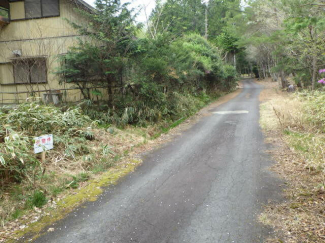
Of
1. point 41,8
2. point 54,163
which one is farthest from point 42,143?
point 41,8

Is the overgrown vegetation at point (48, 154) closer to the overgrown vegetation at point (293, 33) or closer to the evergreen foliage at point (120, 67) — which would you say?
the evergreen foliage at point (120, 67)

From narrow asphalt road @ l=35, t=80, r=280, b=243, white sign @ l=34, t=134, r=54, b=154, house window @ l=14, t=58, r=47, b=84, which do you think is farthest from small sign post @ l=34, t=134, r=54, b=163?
house window @ l=14, t=58, r=47, b=84

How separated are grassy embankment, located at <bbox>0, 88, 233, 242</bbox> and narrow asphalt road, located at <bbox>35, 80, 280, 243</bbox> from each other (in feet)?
1.49

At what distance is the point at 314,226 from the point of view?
3762 mm

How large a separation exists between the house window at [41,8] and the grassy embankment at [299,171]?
37.2ft

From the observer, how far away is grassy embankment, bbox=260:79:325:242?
148 inches

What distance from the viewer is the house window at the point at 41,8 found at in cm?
1223

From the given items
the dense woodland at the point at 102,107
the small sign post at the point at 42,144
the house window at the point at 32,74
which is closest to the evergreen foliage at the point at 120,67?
the dense woodland at the point at 102,107

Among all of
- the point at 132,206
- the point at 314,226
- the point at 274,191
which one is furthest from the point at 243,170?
the point at 132,206

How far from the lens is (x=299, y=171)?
234 inches

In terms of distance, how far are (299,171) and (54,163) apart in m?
5.87

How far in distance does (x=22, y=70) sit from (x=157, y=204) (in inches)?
444

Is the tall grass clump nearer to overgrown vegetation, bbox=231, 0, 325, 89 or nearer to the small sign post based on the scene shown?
overgrown vegetation, bbox=231, 0, 325, 89

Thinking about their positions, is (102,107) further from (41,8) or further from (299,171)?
(299,171)
